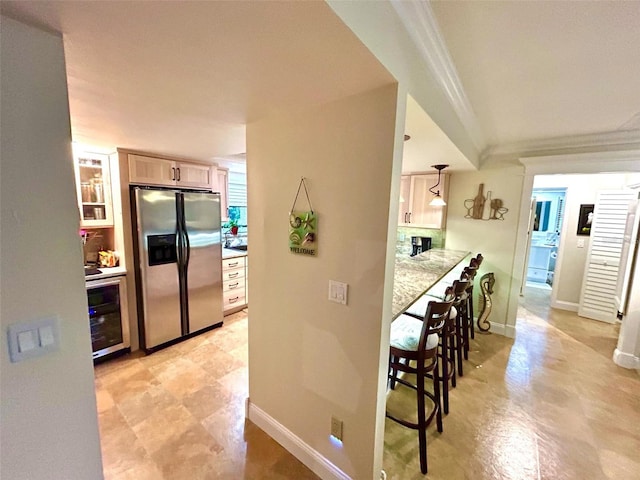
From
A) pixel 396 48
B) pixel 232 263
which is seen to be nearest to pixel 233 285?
pixel 232 263

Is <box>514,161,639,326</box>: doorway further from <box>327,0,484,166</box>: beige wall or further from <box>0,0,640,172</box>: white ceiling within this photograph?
<box>327,0,484,166</box>: beige wall

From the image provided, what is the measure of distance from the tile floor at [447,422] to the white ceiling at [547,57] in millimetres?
2475

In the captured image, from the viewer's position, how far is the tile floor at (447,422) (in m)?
1.72

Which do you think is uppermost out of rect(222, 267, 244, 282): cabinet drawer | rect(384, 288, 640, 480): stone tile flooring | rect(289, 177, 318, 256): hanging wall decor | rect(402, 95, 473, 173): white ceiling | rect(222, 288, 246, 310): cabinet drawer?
rect(402, 95, 473, 173): white ceiling

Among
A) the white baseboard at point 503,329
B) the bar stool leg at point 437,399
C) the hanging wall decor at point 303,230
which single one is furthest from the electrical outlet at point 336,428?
the white baseboard at point 503,329

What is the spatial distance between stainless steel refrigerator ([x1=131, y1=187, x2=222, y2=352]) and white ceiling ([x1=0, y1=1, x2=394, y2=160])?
1184 mm

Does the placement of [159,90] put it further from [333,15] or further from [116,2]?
[333,15]

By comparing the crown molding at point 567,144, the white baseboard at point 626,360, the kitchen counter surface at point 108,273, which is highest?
the crown molding at point 567,144

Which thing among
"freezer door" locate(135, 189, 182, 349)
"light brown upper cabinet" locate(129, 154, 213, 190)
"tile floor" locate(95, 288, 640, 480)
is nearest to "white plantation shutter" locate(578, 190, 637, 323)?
"tile floor" locate(95, 288, 640, 480)

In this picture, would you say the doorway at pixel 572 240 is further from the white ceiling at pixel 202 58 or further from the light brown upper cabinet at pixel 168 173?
the light brown upper cabinet at pixel 168 173

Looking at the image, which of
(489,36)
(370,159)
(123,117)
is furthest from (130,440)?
(489,36)

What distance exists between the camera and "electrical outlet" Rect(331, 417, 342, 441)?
5.11 ft

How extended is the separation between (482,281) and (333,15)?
3.74 m

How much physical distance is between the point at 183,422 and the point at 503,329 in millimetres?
3803
